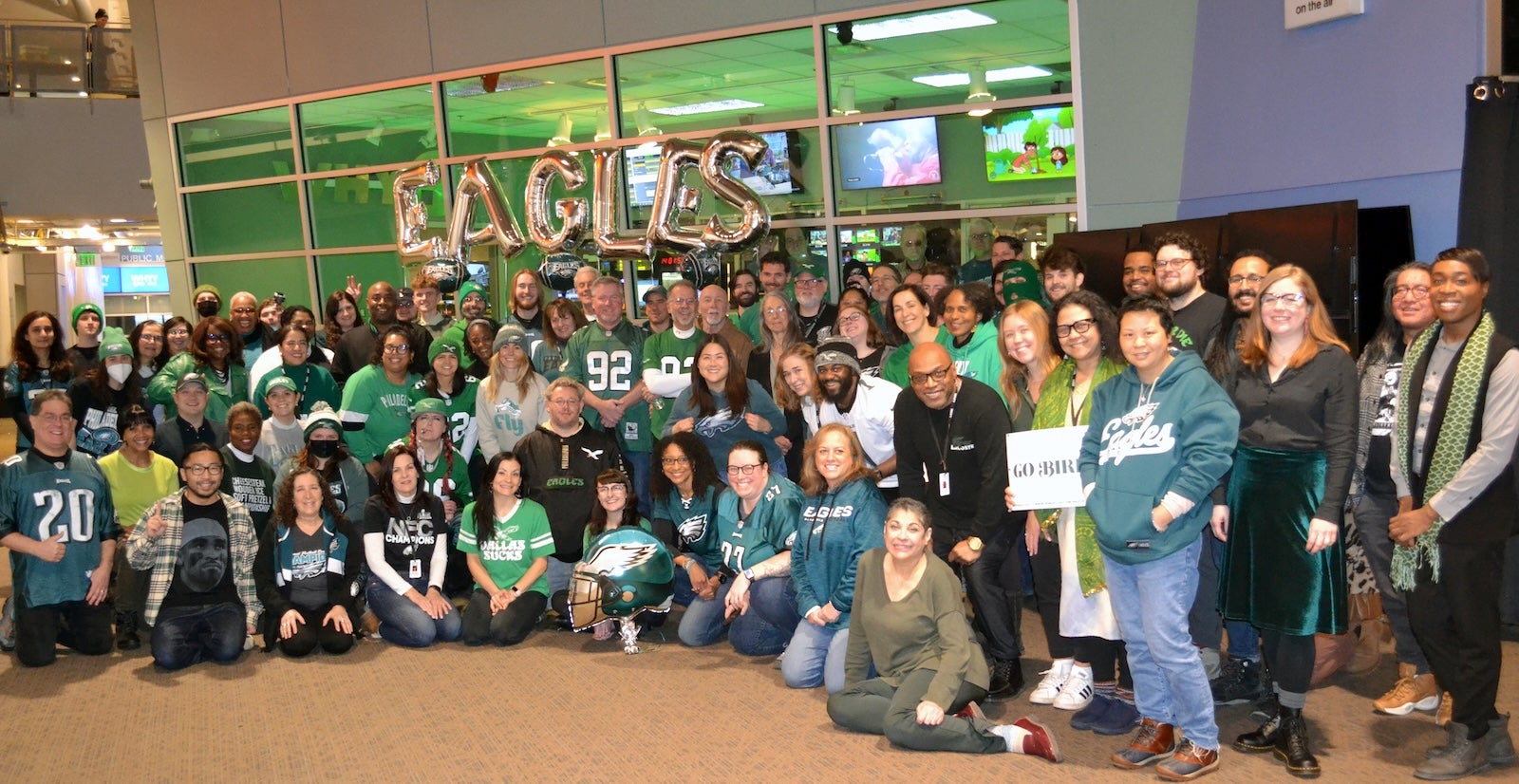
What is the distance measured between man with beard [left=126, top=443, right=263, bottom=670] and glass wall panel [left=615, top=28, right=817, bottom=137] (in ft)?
17.4

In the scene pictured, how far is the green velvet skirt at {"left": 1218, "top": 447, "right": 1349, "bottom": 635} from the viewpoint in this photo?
406cm

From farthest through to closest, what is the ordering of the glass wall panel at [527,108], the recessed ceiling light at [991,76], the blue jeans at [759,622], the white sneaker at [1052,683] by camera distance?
the glass wall panel at [527,108], the recessed ceiling light at [991,76], the blue jeans at [759,622], the white sneaker at [1052,683]

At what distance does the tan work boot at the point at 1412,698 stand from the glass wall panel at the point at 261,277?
11.5 meters

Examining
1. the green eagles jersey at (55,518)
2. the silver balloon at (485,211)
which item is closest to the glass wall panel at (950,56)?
the silver balloon at (485,211)

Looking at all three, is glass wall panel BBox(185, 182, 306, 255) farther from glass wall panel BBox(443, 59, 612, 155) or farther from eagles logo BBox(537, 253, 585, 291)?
eagles logo BBox(537, 253, 585, 291)

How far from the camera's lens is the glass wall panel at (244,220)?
13.2 metres

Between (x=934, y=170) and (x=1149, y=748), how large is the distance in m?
5.85

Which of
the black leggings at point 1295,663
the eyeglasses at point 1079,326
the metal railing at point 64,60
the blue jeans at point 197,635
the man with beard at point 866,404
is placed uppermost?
the metal railing at point 64,60

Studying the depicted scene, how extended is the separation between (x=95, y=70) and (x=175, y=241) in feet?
20.5

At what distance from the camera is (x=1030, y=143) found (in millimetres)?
8602

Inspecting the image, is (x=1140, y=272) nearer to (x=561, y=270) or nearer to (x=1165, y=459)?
(x=1165, y=459)

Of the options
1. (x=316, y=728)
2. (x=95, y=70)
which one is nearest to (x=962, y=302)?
(x=316, y=728)

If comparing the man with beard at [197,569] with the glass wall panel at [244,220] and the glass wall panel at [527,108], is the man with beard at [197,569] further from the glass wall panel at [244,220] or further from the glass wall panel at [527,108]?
the glass wall panel at [244,220]

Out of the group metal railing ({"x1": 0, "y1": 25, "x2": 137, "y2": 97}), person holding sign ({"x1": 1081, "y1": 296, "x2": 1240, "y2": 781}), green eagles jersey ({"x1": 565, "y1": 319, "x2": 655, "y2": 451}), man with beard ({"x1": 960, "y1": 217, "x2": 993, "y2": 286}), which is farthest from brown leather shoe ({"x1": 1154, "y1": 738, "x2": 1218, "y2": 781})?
metal railing ({"x1": 0, "y1": 25, "x2": 137, "y2": 97})
